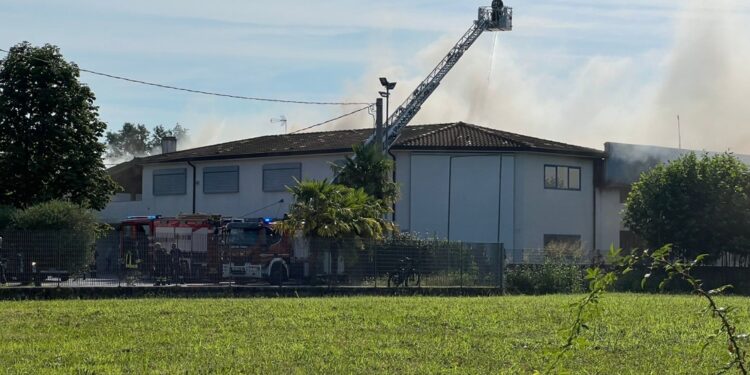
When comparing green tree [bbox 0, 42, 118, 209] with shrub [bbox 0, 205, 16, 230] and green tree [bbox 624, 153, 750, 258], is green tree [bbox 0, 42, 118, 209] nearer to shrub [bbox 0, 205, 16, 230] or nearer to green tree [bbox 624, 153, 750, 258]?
shrub [bbox 0, 205, 16, 230]

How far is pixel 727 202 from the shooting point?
44.8m

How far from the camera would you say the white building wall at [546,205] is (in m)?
52.2

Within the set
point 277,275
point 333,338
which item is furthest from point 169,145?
point 333,338

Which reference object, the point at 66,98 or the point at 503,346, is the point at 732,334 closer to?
the point at 503,346

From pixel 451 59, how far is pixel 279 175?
1051 centimetres

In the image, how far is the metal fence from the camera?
3062 centimetres

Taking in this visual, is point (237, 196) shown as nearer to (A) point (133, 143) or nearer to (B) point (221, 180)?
(B) point (221, 180)

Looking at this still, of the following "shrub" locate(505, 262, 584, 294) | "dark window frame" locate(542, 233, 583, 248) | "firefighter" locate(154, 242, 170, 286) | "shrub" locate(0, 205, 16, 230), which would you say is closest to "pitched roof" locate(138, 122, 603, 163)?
"dark window frame" locate(542, 233, 583, 248)

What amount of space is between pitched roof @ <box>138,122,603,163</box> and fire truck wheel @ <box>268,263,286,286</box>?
58.6ft

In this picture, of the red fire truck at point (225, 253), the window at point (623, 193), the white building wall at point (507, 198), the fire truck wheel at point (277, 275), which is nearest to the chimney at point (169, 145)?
the white building wall at point (507, 198)

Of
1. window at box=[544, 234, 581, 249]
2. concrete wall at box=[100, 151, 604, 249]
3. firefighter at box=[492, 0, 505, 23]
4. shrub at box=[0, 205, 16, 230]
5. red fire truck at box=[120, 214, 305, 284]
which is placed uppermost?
firefighter at box=[492, 0, 505, 23]

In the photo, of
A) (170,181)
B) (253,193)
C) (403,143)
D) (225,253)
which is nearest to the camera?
(225,253)

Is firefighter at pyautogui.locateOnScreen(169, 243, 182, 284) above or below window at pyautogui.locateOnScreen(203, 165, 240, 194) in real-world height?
below

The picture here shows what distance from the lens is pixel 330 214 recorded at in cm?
3531
